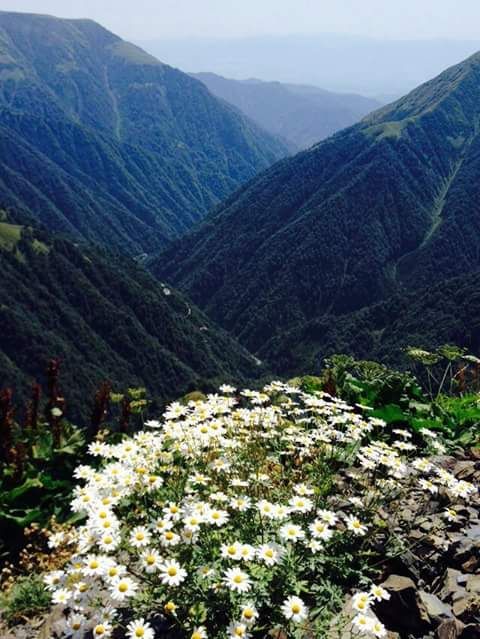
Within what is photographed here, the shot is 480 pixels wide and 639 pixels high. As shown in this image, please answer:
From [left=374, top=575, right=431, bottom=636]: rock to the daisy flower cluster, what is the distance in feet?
0.93

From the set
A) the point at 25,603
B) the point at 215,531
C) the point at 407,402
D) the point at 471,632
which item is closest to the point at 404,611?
the point at 471,632

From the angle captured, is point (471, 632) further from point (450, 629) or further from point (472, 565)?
point (472, 565)

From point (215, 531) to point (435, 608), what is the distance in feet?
7.99

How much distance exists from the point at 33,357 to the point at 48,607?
630 ft

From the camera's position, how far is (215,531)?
6.14m

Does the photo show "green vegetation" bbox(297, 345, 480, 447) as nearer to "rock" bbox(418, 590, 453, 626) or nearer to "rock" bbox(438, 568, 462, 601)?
"rock" bbox(438, 568, 462, 601)

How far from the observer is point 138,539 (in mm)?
5383

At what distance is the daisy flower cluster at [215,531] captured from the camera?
524 centimetres

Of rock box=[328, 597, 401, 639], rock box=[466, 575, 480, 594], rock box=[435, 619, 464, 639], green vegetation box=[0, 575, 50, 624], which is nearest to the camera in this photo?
rock box=[328, 597, 401, 639]

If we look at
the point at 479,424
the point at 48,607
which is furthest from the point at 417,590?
the point at 479,424

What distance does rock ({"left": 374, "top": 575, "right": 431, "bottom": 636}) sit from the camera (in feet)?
19.6

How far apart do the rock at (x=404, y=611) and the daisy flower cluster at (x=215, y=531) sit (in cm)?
28

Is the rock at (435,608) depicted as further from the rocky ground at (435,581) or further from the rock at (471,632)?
the rock at (471,632)

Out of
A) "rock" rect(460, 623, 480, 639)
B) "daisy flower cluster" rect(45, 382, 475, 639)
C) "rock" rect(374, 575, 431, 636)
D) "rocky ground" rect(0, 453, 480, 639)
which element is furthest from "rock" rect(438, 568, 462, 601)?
"daisy flower cluster" rect(45, 382, 475, 639)
